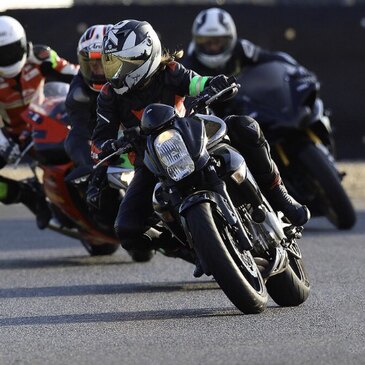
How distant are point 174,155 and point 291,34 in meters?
10.5

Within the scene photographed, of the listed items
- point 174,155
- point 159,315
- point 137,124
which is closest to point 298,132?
point 137,124

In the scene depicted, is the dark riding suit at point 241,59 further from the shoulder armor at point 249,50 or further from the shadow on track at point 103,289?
the shadow on track at point 103,289

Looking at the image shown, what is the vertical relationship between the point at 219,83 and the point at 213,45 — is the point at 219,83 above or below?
above

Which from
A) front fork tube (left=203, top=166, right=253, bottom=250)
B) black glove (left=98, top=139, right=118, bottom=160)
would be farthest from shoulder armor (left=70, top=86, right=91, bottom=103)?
front fork tube (left=203, top=166, right=253, bottom=250)

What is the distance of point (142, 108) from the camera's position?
8516 millimetres

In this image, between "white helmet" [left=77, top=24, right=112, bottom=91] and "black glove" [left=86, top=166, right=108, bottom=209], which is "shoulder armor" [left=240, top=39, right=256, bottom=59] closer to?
"white helmet" [left=77, top=24, right=112, bottom=91]

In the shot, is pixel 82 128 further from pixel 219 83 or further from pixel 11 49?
pixel 219 83

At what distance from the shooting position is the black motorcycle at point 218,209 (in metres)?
7.11

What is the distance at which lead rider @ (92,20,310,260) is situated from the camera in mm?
7887


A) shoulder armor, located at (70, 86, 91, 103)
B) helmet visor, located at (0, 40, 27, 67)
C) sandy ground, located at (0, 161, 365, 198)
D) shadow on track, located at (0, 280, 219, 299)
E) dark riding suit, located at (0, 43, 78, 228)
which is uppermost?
shoulder armor, located at (70, 86, 91, 103)

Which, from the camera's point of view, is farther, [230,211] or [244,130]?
[244,130]

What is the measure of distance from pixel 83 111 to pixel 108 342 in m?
3.60

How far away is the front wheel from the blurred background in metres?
10.3

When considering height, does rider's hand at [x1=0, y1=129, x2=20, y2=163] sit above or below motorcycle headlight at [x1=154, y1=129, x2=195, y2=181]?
below
